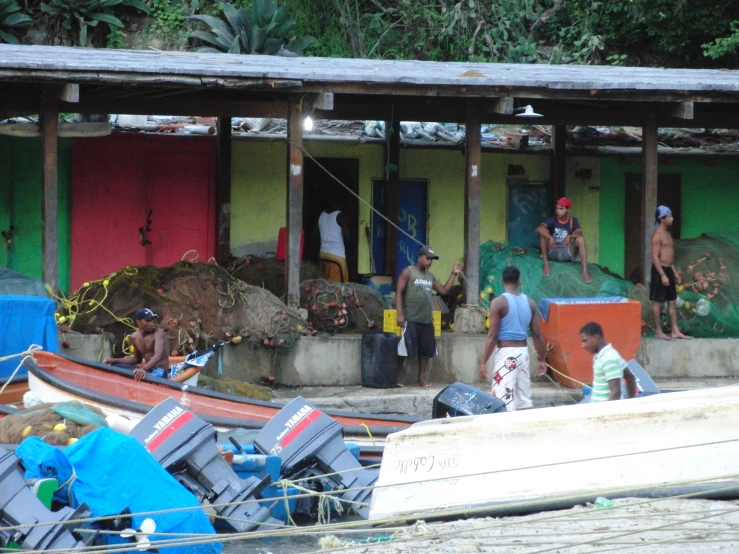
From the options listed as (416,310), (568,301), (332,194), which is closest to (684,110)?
(568,301)

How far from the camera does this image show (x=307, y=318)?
13656mm

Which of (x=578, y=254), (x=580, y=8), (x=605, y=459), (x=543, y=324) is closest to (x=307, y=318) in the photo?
(x=543, y=324)

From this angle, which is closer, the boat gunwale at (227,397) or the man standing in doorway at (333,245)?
the boat gunwale at (227,397)

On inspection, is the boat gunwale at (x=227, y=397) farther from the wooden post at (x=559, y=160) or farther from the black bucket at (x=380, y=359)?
the wooden post at (x=559, y=160)

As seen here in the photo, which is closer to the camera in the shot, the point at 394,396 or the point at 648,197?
the point at 394,396

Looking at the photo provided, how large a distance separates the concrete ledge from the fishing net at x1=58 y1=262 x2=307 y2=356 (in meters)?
4.62

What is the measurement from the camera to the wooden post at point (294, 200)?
1345cm

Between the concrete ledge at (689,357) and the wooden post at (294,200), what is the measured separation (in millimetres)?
4635

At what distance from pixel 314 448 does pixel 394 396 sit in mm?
4299

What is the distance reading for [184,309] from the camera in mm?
13055

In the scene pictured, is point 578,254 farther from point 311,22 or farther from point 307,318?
point 311,22

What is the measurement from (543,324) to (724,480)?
19.1 ft

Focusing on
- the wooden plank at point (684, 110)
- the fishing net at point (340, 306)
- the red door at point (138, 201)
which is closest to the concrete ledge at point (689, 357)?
the wooden plank at point (684, 110)

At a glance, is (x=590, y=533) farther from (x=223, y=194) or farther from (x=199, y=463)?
(x=223, y=194)
